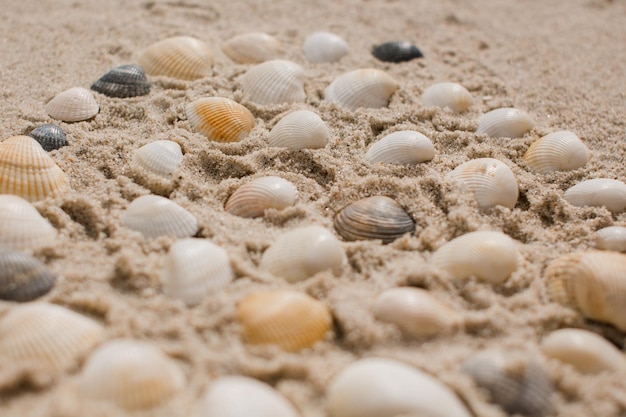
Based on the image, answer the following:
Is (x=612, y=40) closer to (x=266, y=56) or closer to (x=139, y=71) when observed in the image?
(x=266, y=56)

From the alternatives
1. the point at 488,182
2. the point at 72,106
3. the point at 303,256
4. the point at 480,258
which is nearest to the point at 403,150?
the point at 488,182

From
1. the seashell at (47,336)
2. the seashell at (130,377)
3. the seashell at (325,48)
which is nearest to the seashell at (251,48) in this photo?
the seashell at (325,48)

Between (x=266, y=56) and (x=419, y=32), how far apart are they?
4.34 ft

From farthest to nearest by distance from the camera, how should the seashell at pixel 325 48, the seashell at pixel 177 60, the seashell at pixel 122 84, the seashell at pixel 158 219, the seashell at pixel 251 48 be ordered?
1. the seashell at pixel 325 48
2. the seashell at pixel 251 48
3. the seashell at pixel 177 60
4. the seashell at pixel 122 84
5. the seashell at pixel 158 219

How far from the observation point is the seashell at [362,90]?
10.7 feet

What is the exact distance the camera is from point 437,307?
196 centimetres

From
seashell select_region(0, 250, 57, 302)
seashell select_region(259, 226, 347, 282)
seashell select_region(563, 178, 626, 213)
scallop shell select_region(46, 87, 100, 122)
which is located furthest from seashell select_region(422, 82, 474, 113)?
seashell select_region(0, 250, 57, 302)

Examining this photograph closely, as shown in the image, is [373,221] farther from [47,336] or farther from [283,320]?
[47,336]

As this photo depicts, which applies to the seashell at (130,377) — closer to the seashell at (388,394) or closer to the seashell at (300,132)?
the seashell at (388,394)

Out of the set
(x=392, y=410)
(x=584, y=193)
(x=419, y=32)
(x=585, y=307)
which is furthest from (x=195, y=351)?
(x=419, y=32)

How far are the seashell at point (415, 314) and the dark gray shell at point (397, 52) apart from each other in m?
2.36

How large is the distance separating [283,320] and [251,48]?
2.40 meters

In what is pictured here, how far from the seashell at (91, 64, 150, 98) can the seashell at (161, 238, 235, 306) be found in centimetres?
143

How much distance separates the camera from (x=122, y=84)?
10.7ft
